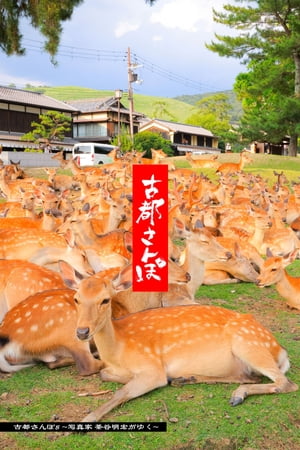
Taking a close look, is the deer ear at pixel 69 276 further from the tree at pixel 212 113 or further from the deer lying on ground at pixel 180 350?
the tree at pixel 212 113

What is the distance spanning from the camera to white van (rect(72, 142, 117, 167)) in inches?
1070

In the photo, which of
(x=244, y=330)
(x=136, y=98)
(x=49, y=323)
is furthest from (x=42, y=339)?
(x=136, y=98)

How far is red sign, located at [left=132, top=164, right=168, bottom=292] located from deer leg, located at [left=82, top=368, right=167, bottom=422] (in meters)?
0.64

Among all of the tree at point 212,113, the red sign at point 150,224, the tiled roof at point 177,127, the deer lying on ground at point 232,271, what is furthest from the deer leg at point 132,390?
the tree at point 212,113

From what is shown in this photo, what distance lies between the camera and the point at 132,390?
3.24 meters

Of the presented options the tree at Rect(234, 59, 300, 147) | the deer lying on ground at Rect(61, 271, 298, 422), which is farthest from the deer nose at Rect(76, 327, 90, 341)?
A: the tree at Rect(234, 59, 300, 147)

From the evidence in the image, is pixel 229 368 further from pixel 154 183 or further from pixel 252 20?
pixel 252 20

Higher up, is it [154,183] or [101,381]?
[154,183]

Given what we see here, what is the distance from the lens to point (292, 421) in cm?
304

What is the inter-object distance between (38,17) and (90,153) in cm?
1716

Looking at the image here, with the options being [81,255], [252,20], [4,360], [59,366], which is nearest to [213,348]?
[59,366]

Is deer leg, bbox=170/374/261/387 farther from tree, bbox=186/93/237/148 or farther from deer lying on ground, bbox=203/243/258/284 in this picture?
tree, bbox=186/93/237/148

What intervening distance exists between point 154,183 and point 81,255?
1940 mm

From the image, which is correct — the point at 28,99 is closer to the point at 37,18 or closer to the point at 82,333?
the point at 37,18
